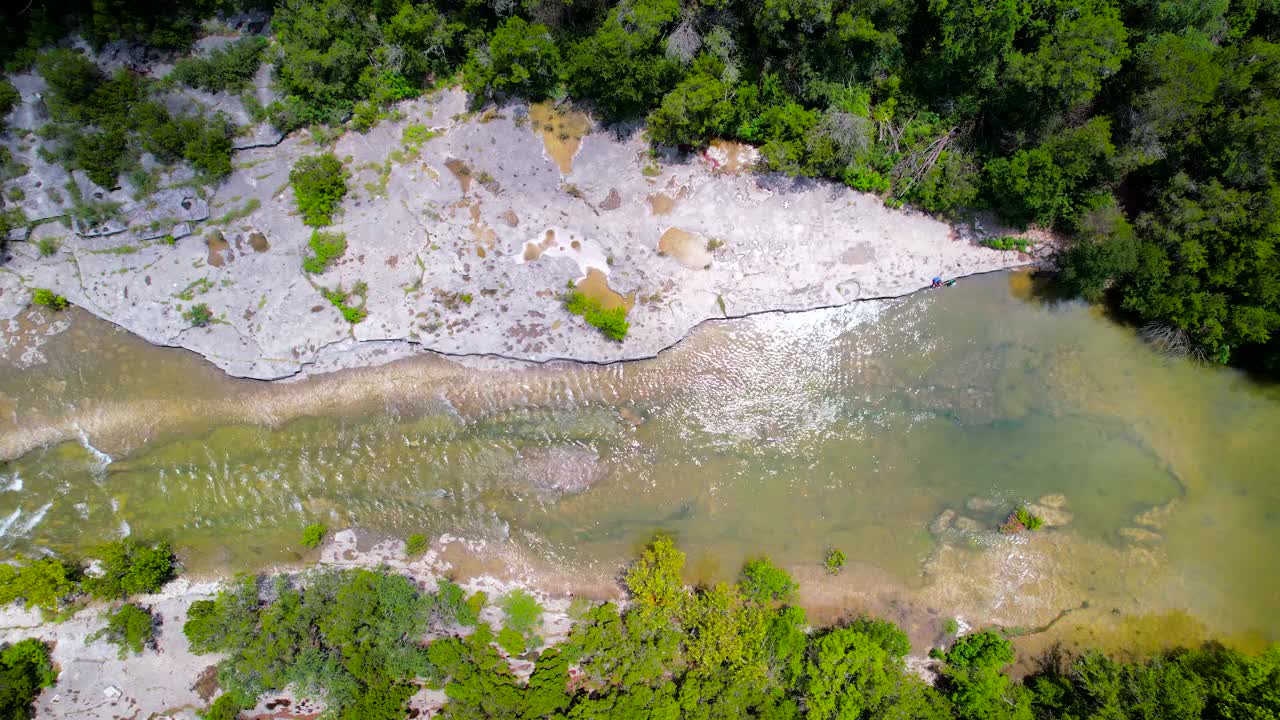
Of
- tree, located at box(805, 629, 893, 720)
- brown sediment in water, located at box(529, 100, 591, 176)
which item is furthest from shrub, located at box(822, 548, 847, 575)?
brown sediment in water, located at box(529, 100, 591, 176)

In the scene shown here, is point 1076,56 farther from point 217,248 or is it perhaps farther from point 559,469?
point 217,248

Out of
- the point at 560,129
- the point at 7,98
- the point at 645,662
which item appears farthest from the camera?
the point at 560,129

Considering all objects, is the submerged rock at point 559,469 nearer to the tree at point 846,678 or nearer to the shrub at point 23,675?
the tree at point 846,678

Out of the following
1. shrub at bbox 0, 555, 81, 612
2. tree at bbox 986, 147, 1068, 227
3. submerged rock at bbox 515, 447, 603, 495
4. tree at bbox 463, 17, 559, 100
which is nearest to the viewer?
tree at bbox 986, 147, 1068, 227

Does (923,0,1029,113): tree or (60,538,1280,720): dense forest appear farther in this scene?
(60,538,1280,720): dense forest

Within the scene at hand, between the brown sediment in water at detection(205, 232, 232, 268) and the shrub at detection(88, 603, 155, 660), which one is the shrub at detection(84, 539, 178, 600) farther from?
the brown sediment in water at detection(205, 232, 232, 268)

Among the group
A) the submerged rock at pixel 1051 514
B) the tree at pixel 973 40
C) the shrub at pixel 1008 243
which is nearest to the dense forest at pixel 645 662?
the submerged rock at pixel 1051 514

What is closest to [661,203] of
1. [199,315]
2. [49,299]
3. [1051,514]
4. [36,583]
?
[199,315]
